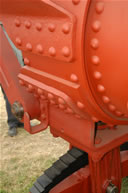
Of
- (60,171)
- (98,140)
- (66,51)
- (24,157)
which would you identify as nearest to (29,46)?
(66,51)

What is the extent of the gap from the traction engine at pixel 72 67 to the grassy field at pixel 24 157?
0.60 meters

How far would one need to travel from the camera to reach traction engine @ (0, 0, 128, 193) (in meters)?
0.54

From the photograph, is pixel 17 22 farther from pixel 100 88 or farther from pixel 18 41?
pixel 100 88

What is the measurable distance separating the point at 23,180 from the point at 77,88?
115 cm

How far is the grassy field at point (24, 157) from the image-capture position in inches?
60.9

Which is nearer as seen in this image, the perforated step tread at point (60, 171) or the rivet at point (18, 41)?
the rivet at point (18, 41)

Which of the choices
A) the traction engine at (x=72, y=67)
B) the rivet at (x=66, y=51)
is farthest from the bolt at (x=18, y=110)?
the rivet at (x=66, y=51)

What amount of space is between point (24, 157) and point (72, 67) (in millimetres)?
1362

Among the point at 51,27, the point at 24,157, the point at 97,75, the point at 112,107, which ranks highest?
the point at 51,27

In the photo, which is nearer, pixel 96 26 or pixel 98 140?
pixel 96 26

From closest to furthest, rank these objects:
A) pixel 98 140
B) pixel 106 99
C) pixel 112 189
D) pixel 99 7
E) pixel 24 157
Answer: pixel 99 7
pixel 106 99
pixel 98 140
pixel 112 189
pixel 24 157

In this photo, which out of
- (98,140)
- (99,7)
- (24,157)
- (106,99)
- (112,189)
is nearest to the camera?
(99,7)

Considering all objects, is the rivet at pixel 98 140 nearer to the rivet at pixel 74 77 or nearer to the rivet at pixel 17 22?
the rivet at pixel 74 77

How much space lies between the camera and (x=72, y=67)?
0.61 m
